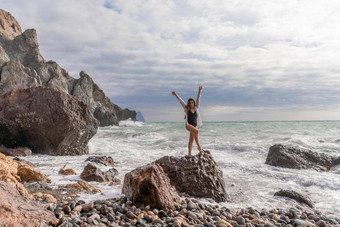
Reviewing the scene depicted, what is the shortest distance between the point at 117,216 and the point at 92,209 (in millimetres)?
384

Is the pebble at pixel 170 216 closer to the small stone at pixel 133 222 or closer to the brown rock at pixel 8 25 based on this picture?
the small stone at pixel 133 222

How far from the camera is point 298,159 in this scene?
1037 cm

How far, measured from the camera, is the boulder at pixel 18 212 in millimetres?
2602

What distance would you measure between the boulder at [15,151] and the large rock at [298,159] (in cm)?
926

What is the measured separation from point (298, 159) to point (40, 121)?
1001 centimetres

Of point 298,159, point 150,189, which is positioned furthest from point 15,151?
point 298,159

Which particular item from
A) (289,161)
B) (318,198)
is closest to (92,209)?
(318,198)

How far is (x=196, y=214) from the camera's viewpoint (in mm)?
4125

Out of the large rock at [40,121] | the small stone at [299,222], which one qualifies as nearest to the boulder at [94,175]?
the small stone at [299,222]

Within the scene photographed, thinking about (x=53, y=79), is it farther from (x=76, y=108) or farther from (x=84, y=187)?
(x=84, y=187)

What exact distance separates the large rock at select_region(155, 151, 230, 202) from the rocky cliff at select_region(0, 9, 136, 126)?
95.1 ft

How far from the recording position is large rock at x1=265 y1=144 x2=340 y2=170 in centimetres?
1015

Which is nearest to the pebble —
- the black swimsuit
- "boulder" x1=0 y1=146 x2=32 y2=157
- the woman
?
the woman

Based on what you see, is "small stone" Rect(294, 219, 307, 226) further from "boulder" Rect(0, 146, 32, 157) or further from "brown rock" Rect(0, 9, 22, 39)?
"brown rock" Rect(0, 9, 22, 39)
